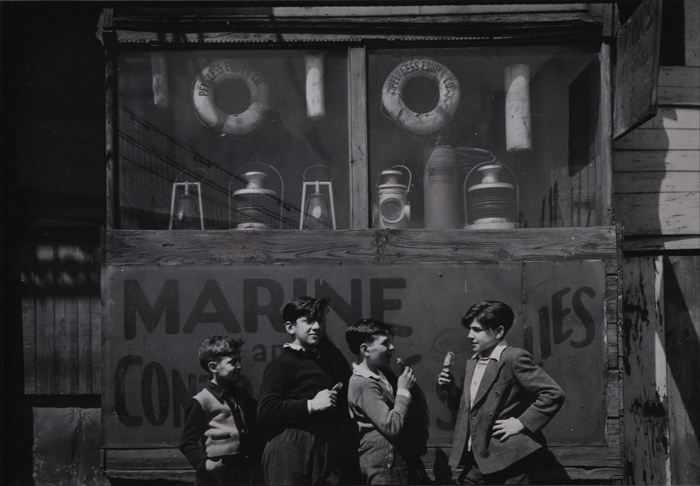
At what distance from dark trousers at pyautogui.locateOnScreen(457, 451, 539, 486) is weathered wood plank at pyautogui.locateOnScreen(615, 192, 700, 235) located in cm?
236

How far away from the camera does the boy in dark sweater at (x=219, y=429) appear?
536 centimetres

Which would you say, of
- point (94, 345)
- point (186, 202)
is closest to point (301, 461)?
point (186, 202)

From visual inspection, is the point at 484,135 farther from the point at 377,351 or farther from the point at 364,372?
the point at 364,372

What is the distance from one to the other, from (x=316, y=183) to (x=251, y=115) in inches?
29.8

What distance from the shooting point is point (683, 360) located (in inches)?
271

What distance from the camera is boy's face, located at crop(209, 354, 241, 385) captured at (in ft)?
18.1

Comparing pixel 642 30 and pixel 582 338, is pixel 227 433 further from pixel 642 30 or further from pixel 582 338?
pixel 642 30

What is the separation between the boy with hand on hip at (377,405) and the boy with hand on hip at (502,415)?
45 cm

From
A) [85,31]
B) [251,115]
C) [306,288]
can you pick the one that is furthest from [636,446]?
[85,31]

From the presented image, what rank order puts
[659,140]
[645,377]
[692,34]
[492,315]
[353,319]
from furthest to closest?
1. [692,34]
2. [659,140]
3. [645,377]
4. [353,319]
5. [492,315]

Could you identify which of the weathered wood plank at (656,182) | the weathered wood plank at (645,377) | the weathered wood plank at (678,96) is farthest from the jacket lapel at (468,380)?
the weathered wood plank at (678,96)

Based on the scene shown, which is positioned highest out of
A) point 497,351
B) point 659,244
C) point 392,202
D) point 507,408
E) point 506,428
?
point 392,202

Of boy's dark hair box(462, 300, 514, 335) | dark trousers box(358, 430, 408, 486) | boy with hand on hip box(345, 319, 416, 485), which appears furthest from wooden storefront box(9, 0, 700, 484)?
dark trousers box(358, 430, 408, 486)

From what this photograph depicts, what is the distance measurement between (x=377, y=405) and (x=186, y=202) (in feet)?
7.61
